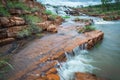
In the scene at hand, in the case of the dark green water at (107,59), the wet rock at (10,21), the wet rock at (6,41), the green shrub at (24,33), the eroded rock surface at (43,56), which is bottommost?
the dark green water at (107,59)

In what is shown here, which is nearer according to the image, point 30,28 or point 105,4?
point 30,28

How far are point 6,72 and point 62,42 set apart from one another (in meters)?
5.02

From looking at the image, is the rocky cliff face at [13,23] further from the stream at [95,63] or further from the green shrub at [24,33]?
the stream at [95,63]

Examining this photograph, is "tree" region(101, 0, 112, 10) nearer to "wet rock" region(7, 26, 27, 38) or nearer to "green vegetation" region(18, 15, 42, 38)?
"green vegetation" region(18, 15, 42, 38)

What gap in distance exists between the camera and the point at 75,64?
8961 mm

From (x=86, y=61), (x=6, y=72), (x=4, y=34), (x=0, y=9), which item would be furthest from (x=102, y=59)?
(x=0, y=9)

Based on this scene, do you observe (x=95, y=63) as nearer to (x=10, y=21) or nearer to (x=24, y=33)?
(x=24, y=33)

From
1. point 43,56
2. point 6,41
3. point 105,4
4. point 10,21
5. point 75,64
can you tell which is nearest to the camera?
point 43,56

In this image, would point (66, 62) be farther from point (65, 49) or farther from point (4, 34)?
point (4, 34)

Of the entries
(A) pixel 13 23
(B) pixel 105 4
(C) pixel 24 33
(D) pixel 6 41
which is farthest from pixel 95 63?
(B) pixel 105 4

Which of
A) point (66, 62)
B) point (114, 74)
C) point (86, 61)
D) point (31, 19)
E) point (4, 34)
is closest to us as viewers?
point (114, 74)

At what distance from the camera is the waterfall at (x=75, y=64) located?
758 cm

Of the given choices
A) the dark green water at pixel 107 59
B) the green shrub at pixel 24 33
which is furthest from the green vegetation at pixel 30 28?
the dark green water at pixel 107 59

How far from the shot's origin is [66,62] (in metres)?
8.84
